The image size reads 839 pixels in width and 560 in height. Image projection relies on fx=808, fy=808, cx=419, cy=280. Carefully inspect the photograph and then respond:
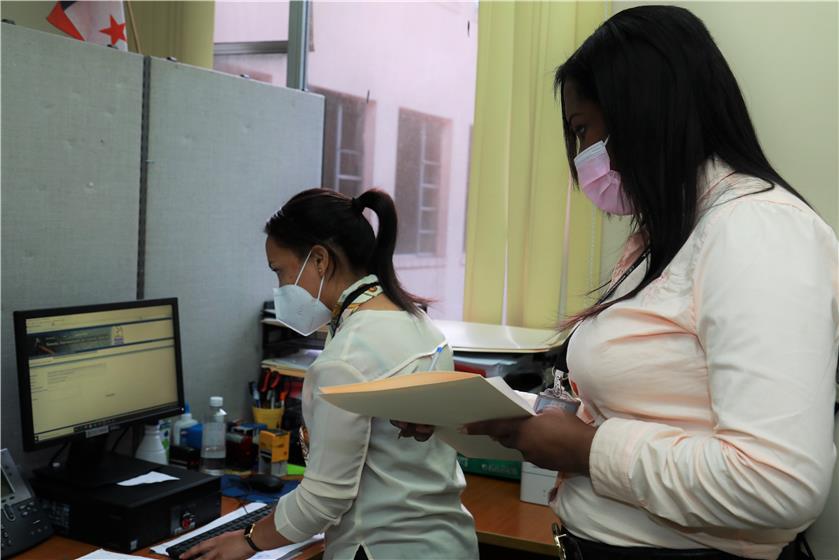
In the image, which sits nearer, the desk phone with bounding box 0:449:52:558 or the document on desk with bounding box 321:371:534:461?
the document on desk with bounding box 321:371:534:461

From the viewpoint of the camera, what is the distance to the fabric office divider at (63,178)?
1.74m

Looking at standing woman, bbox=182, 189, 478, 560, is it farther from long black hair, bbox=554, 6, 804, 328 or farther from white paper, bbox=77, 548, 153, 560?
long black hair, bbox=554, 6, 804, 328

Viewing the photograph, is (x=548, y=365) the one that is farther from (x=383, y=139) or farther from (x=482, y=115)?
(x=383, y=139)

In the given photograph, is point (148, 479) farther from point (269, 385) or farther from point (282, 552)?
point (269, 385)

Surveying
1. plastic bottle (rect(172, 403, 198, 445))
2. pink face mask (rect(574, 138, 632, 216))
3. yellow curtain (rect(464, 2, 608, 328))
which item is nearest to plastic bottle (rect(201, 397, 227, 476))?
plastic bottle (rect(172, 403, 198, 445))

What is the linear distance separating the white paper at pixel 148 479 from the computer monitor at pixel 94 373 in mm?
45

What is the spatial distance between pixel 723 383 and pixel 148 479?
4.47 ft

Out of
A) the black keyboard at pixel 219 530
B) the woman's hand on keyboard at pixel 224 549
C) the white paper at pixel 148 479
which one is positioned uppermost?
the white paper at pixel 148 479

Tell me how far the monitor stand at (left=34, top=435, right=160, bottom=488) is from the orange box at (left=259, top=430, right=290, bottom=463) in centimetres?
30

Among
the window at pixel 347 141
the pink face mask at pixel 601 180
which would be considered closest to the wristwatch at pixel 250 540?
the pink face mask at pixel 601 180

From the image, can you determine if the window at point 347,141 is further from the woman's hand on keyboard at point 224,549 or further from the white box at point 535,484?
the woman's hand on keyboard at point 224,549

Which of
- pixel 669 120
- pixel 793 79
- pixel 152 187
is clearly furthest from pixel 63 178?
pixel 793 79

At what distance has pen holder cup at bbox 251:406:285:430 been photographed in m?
2.29

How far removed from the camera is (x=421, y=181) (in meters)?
3.06
